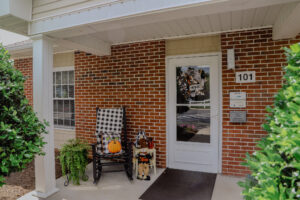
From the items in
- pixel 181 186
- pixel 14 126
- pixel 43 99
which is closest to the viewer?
pixel 14 126

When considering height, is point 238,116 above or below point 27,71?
Answer: below

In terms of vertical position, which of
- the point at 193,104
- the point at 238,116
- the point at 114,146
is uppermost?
the point at 193,104

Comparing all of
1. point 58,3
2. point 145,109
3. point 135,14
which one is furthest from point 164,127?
point 58,3

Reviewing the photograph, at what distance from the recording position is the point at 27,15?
2803 millimetres

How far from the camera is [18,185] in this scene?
130 inches

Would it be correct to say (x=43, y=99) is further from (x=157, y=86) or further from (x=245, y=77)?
(x=245, y=77)

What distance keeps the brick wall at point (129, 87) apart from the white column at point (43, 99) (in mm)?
1471

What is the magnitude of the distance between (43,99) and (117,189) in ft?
5.73

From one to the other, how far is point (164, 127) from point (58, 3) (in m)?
2.62

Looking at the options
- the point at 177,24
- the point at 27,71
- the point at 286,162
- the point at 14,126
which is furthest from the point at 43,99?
the point at 27,71

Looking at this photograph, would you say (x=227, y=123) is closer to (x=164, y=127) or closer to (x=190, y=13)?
(x=164, y=127)

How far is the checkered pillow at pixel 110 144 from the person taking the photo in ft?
11.3

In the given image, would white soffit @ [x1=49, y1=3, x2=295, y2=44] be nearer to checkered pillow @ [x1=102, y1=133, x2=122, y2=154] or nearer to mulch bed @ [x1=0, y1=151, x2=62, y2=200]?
checkered pillow @ [x1=102, y1=133, x2=122, y2=154]

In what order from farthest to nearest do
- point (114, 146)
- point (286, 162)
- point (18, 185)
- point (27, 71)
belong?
point (27, 71)
point (114, 146)
point (18, 185)
point (286, 162)
